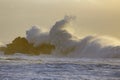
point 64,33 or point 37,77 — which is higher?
point 64,33

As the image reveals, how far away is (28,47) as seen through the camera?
242 feet

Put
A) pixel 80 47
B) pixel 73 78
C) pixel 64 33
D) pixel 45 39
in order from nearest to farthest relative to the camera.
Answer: pixel 73 78 → pixel 80 47 → pixel 64 33 → pixel 45 39

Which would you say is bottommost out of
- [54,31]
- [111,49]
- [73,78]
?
[73,78]

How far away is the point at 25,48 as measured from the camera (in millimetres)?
75750

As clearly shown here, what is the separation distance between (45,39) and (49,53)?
94.0 inches

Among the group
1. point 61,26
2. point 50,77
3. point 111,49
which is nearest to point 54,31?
point 61,26

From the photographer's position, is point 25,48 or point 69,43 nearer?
point 69,43

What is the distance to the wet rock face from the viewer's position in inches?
2798

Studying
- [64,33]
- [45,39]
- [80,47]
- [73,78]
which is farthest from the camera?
[45,39]

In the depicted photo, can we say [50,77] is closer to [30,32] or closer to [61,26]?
[61,26]

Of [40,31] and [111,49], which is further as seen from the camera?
[40,31]

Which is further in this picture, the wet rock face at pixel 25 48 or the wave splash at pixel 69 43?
the wet rock face at pixel 25 48

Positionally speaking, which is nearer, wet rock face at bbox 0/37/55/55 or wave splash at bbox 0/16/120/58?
wave splash at bbox 0/16/120/58

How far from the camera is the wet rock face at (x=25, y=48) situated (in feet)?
233
